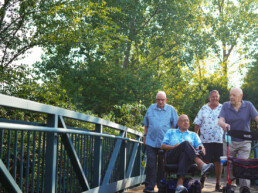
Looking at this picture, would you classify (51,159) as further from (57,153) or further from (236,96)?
(236,96)

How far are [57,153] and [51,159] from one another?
0.16 metres

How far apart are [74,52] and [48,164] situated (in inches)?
740

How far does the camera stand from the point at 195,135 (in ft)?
21.7

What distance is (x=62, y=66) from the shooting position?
73.3 feet

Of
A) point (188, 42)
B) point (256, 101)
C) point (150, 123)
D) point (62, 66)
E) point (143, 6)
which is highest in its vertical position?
point (143, 6)

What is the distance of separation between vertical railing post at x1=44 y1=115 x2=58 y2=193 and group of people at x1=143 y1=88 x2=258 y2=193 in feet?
8.15

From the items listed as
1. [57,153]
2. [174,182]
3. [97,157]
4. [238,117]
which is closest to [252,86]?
[238,117]

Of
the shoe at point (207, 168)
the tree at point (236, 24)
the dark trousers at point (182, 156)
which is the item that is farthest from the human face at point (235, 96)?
the tree at point (236, 24)

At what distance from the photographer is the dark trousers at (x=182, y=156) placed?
19.2ft

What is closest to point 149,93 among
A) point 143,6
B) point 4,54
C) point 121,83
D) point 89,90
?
point 121,83

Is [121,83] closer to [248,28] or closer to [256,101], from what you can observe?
[256,101]

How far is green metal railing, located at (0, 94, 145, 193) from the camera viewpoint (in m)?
3.13

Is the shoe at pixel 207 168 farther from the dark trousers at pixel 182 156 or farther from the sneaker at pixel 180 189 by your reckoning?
the sneaker at pixel 180 189

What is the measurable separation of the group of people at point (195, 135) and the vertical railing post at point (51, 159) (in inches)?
97.8
